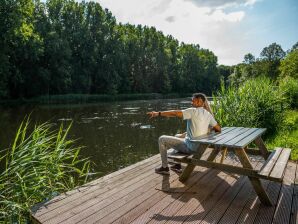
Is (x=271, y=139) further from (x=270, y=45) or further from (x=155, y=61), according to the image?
(x=270, y=45)

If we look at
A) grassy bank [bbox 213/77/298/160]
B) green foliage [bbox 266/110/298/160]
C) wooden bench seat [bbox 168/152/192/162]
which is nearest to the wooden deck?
wooden bench seat [bbox 168/152/192/162]

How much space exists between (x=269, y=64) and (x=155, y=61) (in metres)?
26.9

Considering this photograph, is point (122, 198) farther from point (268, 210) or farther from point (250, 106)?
point (250, 106)

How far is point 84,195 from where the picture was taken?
12.7 feet

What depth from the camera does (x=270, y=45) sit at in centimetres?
7875

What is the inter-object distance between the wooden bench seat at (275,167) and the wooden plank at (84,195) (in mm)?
2006

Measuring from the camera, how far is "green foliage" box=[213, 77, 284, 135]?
7833 mm

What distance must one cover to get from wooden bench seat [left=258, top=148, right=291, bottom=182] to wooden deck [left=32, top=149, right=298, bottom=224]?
0.51 metres

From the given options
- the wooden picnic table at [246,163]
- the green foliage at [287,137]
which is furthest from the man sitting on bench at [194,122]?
the green foliage at [287,137]

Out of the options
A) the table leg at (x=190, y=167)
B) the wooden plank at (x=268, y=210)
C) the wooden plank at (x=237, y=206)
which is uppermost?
the table leg at (x=190, y=167)

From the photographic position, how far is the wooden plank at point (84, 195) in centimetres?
334

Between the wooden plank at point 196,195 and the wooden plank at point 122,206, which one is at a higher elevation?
the wooden plank at point 122,206

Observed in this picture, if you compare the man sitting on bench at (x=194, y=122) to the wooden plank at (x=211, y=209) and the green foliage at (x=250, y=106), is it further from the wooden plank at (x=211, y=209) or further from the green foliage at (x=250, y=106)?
the green foliage at (x=250, y=106)

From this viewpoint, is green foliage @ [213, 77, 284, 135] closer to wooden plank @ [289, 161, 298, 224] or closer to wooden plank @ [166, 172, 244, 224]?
wooden plank @ [289, 161, 298, 224]
